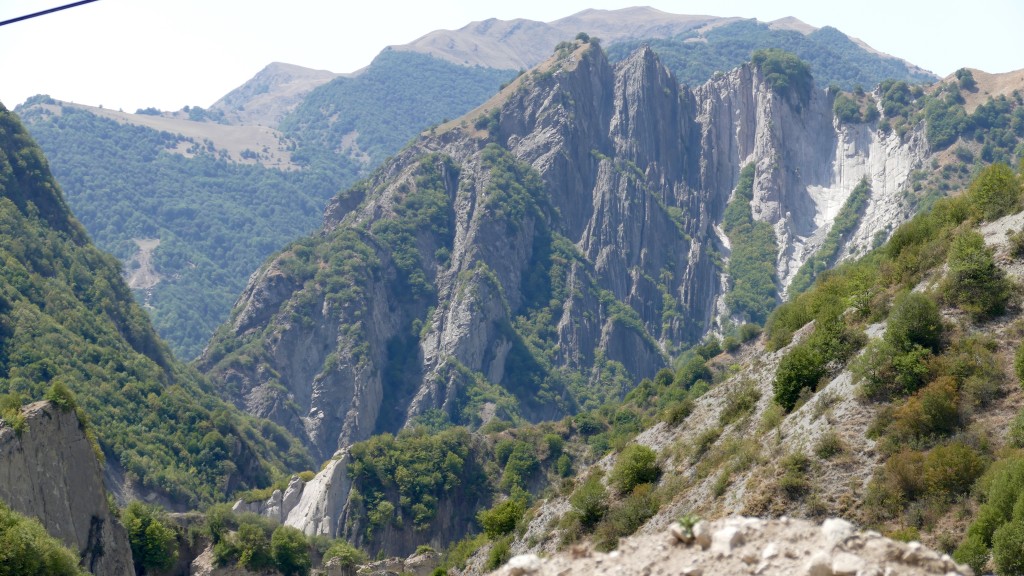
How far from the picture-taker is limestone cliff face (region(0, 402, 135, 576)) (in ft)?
228

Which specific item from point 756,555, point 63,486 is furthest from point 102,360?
point 756,555

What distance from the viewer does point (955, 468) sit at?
139 ft

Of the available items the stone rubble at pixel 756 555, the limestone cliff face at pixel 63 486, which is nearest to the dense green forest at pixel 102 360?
the limestone cliff face at pixel 63 486

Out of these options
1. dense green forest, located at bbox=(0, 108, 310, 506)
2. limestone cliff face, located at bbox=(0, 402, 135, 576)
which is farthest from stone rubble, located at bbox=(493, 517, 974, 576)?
dense green forest, located at bbox=(0, 108, 310, 506)

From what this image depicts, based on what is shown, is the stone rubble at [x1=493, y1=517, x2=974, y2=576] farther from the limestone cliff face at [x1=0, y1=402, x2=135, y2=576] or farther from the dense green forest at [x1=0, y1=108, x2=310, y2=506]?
the dense green forest at [x1=0, y1=108, x2=310, y2=506]

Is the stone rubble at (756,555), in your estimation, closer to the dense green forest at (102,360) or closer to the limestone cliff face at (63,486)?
the limestone cliff face at (63,486)

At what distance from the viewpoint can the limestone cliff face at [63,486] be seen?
6956cm

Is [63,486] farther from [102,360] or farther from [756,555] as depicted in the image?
[102,360]

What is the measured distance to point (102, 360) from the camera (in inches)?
5536

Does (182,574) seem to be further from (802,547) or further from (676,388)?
(802,547)

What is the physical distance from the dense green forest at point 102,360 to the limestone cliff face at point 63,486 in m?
41.4

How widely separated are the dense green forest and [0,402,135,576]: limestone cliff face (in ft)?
136

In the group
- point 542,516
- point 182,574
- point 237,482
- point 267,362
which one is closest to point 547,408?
point 267,362

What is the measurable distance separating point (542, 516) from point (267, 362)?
448 feet
